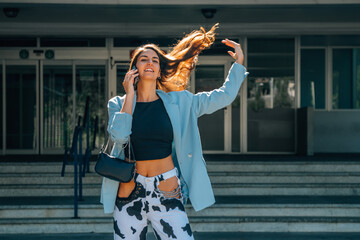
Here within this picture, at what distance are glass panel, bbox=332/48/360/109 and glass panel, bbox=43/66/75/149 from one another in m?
5.73

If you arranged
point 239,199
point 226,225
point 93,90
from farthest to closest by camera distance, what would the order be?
point 93,90, point 239,199, point 226,225

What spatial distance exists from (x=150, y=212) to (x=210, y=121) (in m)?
7.70

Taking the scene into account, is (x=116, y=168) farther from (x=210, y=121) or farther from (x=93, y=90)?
(x=93, y=90)

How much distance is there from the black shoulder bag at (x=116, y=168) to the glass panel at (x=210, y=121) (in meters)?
7.66

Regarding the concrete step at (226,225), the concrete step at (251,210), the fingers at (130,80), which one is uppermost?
the fingers at (130,80)

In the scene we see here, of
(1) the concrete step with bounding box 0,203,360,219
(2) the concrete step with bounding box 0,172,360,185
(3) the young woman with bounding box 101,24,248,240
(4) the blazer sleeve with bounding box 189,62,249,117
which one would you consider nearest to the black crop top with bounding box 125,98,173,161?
(3) the young woman with bounding box 101,24,248,240

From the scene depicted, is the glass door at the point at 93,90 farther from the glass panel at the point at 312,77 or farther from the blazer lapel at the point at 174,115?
the blazer lapel at the point at 174,115

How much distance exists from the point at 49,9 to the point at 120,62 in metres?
2.19

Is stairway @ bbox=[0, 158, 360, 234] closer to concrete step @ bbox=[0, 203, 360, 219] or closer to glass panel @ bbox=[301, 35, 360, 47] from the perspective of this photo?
concrete step @ bbox=[0, 203, 360, 219]

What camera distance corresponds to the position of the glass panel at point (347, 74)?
1073cm

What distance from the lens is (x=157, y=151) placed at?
282 centimetres

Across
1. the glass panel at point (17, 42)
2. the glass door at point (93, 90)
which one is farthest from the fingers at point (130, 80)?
the glass panel at point (17, 42)

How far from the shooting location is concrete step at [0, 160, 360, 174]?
7785 millimetres

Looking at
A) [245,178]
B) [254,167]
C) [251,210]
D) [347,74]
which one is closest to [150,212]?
[251,210]
